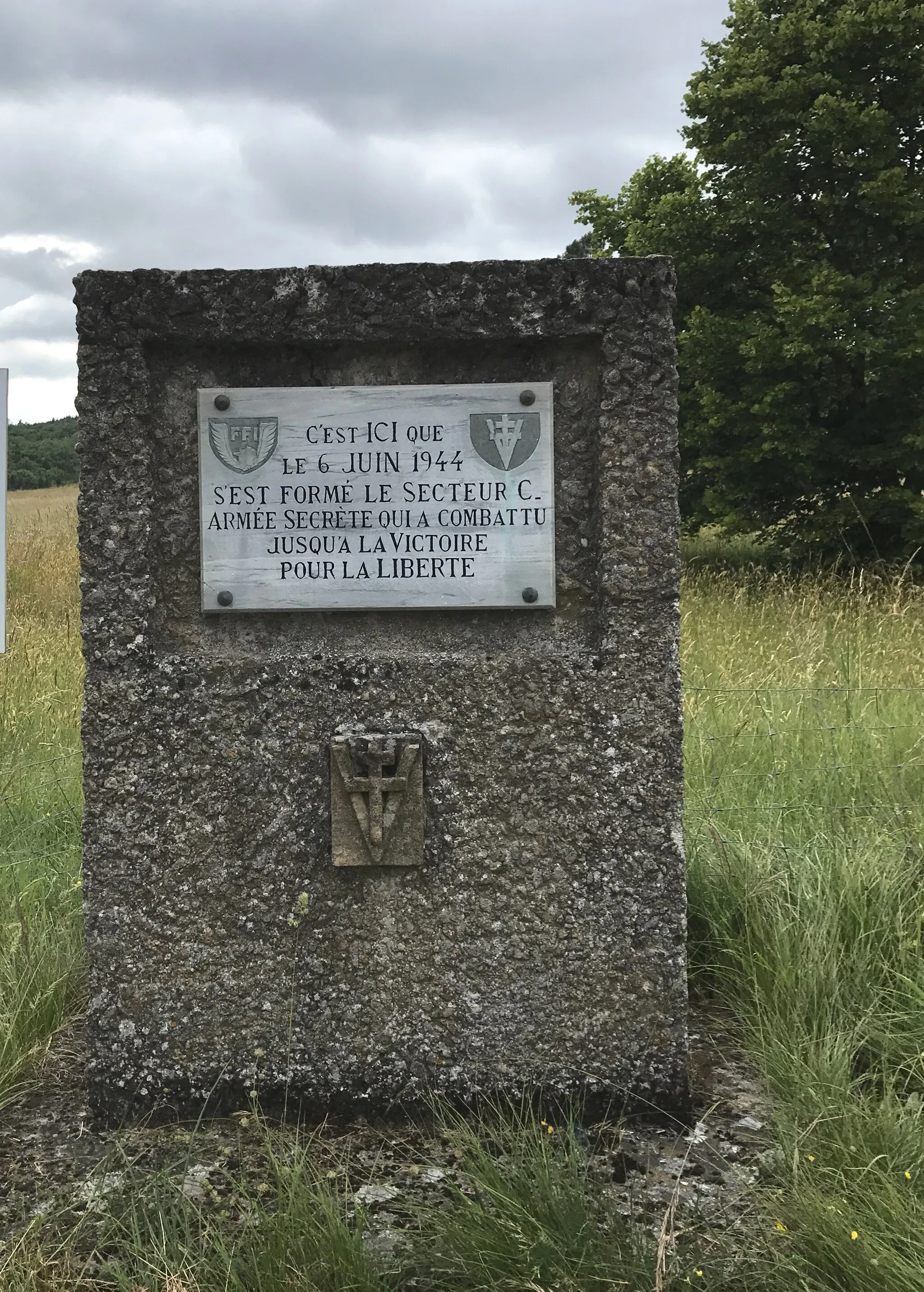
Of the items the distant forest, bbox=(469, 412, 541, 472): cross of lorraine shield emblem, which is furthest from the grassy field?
the distant forest

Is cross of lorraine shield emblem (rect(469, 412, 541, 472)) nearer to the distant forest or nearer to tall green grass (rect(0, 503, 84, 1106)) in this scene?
tall green grass (rect(0, 503, 84, 1106))

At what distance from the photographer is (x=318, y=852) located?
1.92m

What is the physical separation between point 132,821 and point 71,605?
6152 millimetres

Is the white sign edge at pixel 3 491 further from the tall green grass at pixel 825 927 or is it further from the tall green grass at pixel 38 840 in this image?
the tall green grass at pixel 825 927

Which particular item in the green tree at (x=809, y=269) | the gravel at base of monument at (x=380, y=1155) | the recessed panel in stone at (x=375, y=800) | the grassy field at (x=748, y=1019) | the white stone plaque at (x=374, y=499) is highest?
the green tree at (x=809, y=269)

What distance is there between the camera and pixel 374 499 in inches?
75.9

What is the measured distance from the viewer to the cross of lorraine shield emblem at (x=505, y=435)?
6.25 ft

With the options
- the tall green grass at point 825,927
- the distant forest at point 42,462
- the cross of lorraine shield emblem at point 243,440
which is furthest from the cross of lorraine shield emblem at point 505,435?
the distant forest at point 42,462

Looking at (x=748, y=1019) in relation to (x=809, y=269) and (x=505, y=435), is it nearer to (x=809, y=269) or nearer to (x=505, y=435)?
(x=505, y=435)

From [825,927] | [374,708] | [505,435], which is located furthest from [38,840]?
[825,927]

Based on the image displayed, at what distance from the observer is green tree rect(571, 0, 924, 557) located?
980cm

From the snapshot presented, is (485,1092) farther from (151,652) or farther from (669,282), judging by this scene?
(669,282)

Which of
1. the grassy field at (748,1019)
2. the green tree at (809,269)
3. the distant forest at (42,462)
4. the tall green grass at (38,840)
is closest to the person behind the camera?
the grassy field at (748,1019)

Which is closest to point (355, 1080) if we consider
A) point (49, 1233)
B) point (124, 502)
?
point (49, 1233)
